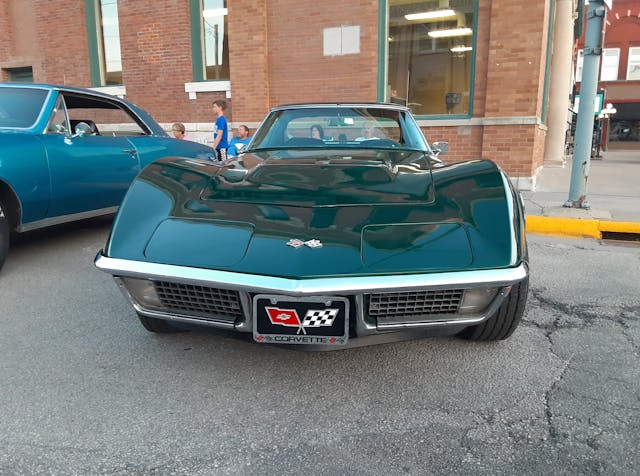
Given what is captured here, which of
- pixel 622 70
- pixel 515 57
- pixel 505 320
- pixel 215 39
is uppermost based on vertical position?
pixel 622 70

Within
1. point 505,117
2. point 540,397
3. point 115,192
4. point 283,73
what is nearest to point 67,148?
point 115,192

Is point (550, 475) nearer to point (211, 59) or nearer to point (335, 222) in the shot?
point (335, 222)

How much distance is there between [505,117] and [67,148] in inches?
251

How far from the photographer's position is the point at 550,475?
163cm

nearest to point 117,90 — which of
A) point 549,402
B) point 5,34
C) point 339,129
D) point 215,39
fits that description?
point 215,39

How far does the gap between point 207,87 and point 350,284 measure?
8.88m

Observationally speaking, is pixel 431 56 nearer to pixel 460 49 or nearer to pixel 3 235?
pixel 460 49

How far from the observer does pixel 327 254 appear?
196 centimetres

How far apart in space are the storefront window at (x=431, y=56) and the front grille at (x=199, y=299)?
24.1 ft

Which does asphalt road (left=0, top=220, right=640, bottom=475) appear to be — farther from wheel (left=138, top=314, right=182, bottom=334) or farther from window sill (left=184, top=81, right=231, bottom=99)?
window sill (left=184, top=81, right=231, bottom=99)

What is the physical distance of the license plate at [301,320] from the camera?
74.5 inches

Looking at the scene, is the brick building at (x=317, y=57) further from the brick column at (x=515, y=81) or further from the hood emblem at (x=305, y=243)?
the hood emblem at (x=305, y=243)

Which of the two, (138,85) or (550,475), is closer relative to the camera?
(550,475)

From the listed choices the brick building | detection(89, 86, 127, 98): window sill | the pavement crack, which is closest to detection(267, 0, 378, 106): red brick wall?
the brick building
